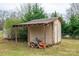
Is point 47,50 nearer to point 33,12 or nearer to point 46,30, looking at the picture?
point 46,30

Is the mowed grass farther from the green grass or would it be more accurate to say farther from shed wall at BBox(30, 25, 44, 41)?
shed wall at BBox(30, 25, 44, 41)

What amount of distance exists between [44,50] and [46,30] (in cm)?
41

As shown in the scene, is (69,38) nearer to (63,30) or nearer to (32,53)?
(63,30)

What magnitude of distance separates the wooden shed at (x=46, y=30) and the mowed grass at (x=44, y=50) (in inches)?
5.0

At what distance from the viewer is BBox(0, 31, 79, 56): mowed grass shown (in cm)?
673

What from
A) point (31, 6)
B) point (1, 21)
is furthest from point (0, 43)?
point (31, 6)

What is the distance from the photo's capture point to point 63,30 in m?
6.75

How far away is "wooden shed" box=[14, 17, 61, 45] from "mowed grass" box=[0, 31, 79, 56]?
5.0 inches

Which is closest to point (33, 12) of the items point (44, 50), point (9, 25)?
point (9, 25)

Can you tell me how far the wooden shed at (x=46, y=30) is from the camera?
6.83 metres

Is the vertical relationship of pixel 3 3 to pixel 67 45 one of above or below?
above

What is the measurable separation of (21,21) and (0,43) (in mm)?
514

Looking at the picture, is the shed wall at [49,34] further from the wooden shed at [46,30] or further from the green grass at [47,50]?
the green grass at [47,50]

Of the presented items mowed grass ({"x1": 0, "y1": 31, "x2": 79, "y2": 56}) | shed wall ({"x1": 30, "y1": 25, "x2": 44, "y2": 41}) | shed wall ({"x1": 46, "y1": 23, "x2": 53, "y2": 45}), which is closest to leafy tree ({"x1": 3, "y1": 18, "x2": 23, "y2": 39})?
mowed grass ({"x1": 0, "y1": 31, "x2": 79, "y2": 56})
